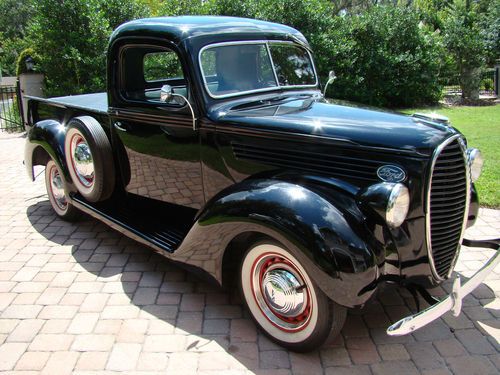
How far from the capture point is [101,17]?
9.69 m

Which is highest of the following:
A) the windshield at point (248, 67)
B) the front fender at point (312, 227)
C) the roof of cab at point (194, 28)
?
the roof of cab at point (194, 28)

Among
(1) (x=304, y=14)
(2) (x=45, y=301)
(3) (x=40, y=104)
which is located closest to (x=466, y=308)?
(2) (x=45, y=301)

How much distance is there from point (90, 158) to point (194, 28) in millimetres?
1510

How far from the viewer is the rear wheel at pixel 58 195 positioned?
4777 millimetres

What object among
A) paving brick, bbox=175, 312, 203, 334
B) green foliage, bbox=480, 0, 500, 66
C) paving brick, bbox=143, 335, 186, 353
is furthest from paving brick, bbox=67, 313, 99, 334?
green foliage, bbox=480, 0, 500, 66

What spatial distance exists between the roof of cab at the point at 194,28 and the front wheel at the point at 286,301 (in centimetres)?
162

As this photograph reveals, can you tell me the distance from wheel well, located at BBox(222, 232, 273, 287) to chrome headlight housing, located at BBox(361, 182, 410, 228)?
741 millimetres

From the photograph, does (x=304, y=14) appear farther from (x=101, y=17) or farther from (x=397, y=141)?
(x=397, y=141)

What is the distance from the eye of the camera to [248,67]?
343 cm

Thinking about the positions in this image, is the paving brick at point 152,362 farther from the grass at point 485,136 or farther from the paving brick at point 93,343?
the grass at point 485,136

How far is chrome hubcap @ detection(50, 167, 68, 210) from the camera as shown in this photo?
15.8 feet

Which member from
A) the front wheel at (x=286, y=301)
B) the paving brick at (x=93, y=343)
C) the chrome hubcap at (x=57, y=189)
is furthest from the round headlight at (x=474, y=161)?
the chrome hubcap at (x=57, y=189)

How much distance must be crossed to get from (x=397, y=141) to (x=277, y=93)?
1243 mm

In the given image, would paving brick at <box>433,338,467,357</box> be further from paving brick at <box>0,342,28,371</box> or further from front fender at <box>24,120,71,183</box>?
front fender at <box>24,120,71,183</box>
